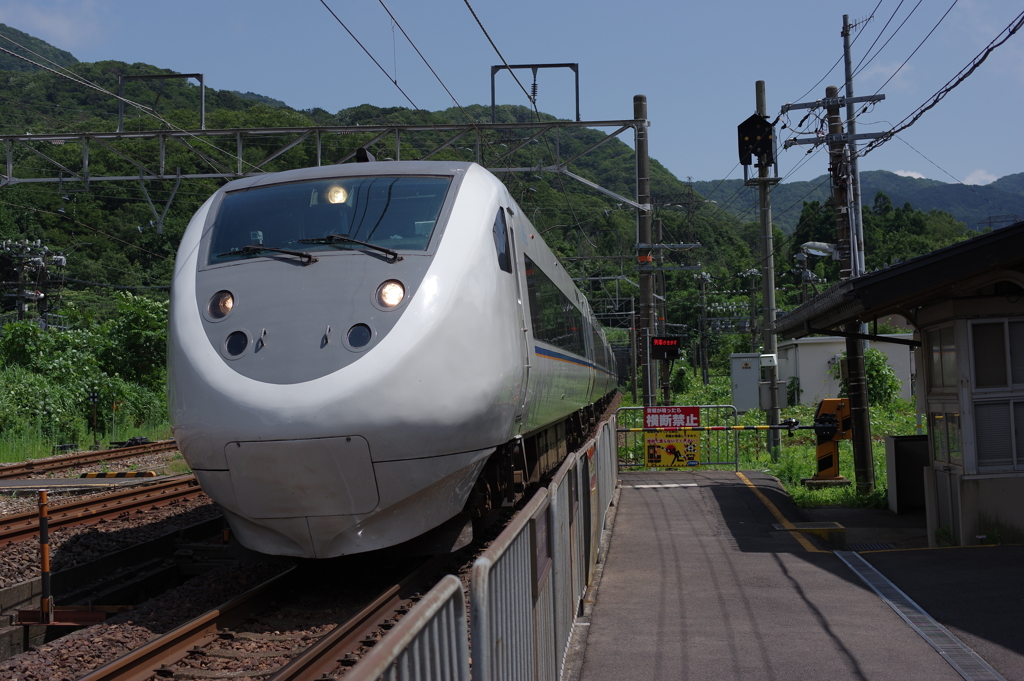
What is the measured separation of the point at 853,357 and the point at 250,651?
1097 cm

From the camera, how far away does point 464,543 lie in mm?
7000

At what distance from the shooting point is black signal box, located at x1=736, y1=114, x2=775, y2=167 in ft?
59.8

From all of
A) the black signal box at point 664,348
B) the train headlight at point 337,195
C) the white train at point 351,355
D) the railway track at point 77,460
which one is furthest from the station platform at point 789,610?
the black signal box at point 664,348


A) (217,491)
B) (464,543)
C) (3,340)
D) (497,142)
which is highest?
(497,142)

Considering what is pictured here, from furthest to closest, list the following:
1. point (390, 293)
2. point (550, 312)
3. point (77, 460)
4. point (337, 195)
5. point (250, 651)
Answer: point (77, 460), point (550, 312), point (337, 195), point (390, 293), point (250, 651)

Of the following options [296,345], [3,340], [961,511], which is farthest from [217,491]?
[3,340]

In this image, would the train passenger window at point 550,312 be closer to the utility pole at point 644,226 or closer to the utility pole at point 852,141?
the utility pole at point 852,141

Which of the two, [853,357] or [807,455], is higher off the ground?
[853,357]

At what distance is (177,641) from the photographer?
5395 mm

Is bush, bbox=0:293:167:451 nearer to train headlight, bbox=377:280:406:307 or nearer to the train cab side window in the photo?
the train cab side window

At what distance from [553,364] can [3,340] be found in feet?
85.0

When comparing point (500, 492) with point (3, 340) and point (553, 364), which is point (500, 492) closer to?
point (553, 364)

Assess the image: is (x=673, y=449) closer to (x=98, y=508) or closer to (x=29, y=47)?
(x=98, y=508)

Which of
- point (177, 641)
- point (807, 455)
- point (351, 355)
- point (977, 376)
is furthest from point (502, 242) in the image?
point (807, 455)
